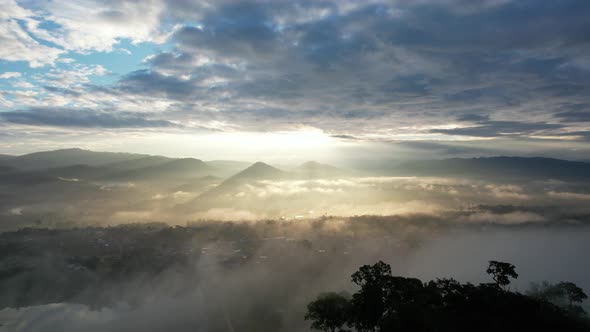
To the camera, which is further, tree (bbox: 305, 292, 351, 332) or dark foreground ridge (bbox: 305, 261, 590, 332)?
tree (bbox: 305, 292, 351, 332)

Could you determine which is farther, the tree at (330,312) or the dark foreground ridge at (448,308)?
the tree at (330,312)

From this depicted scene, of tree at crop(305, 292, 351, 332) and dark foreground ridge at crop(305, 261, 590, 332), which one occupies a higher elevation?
dark foreground ridge at crop(305, 261, 590, 332)

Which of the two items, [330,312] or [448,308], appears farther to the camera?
[330,312]

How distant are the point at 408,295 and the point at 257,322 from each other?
A: 436 ft

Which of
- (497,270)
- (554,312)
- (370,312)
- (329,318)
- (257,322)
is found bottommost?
(257,322)

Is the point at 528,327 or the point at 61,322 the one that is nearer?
the point at 528,327

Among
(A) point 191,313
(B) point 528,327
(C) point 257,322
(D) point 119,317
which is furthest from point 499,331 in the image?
(D) point 119,317

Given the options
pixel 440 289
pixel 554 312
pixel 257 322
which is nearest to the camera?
pixel 554 312

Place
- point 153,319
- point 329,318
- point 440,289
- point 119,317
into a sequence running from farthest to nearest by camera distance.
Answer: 1. point 119,317
2. point 153,319
3. point 329,318
4. point 440,289

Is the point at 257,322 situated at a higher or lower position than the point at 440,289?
lower

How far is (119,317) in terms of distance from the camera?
647 ft

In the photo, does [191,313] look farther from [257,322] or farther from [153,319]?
[257,322]

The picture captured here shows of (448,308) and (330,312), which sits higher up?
(448,308)

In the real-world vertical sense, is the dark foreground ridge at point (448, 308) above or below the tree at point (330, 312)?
above
